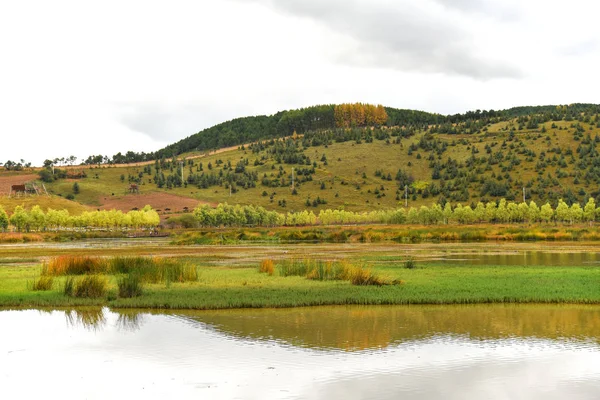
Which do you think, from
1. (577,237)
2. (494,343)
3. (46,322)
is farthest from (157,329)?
(577,237)

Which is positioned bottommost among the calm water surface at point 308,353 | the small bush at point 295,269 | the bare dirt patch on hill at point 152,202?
the calm water surface at point 308,353

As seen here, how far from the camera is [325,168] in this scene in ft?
620

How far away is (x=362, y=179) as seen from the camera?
590 feet

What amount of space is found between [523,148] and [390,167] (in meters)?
35.0

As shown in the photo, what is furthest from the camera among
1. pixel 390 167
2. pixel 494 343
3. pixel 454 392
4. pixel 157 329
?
pixel 390 167

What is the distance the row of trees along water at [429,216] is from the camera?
382 ft

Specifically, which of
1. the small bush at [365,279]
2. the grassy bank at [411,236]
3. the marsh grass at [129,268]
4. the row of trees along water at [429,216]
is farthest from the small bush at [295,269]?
the row of trees along water at [429,216]

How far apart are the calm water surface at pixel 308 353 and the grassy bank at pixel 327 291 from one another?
138cm

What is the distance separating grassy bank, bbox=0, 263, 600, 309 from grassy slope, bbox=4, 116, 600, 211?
388ft

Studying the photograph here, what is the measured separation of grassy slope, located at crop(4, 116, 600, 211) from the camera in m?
161

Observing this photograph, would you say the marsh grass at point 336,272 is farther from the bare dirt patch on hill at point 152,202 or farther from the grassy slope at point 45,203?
the grassy slope at point 45,203

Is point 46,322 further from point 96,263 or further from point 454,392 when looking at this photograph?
point 454,392

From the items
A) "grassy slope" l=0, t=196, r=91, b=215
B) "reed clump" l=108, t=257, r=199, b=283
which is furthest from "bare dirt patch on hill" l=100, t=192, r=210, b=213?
Result: "reed clump" l=108, t=257, r=199, b=283

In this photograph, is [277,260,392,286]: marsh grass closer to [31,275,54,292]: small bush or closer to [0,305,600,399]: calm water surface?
[0,305,600,399]: calm water surface
